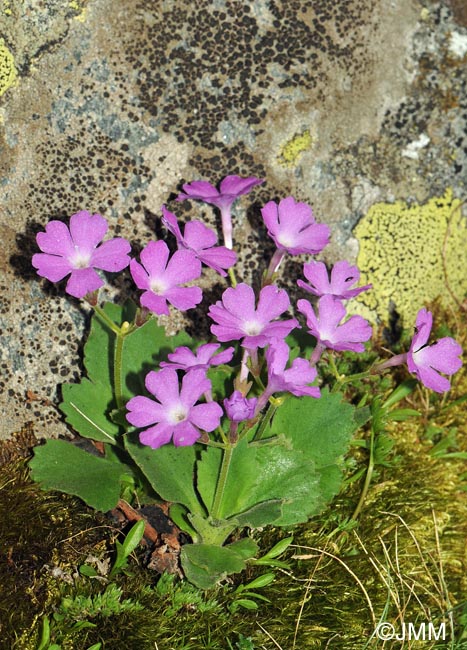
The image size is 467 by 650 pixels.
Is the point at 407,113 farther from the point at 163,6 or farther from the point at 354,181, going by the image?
the point at 163,6

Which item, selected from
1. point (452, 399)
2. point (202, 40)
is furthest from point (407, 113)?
point (452, 399)

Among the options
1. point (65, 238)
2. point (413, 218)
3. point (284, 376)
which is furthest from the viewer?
point (413, 218)

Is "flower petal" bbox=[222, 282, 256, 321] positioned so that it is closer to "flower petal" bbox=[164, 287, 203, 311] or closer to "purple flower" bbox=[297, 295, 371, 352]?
"flower petal" bbox=[164, 287, 203, 311]

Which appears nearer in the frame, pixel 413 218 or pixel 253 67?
pixel 253 67

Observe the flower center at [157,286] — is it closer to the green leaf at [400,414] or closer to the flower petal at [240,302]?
the flower petal at [240,302]

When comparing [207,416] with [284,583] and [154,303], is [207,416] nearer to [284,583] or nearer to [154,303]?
[154,303]

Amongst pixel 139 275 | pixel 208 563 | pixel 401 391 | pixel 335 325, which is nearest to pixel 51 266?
→ pixel 139 275

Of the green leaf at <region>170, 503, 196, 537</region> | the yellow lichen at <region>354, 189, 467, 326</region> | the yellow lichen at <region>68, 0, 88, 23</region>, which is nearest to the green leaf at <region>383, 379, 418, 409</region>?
the yellow lichen at <region>354, 189, 467, 326</region>

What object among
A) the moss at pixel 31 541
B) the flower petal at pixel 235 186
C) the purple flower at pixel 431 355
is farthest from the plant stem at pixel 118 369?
the purple flower at pixel 431 355

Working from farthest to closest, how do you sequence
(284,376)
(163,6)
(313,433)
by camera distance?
1. (163,6)
2. (313,433)
3. (284,376)
